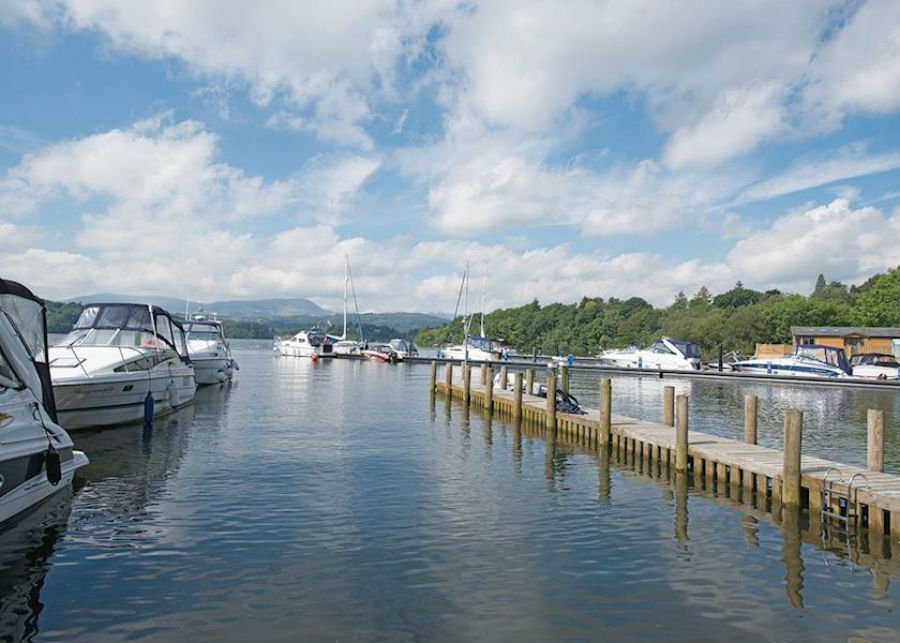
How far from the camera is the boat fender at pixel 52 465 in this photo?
38.4 ft

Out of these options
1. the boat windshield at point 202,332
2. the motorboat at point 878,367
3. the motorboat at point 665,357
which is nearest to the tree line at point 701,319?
the motorboat at point 665,357

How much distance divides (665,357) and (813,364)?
13908mm

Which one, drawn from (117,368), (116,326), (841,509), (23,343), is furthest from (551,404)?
(116,326)

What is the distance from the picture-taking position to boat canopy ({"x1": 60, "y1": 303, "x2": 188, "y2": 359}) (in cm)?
2542

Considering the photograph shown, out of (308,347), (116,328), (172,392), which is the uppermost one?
(116,328)

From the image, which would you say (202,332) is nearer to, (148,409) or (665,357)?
(148,409)

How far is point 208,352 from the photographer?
43.2 metres

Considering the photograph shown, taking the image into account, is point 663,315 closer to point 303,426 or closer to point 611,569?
point 303,426

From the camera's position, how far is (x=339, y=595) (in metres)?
8.85

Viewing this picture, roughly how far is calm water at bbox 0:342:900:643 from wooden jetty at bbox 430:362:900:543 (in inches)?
34.7

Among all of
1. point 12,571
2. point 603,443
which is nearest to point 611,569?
point 12,571

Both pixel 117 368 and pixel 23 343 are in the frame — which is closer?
pixel 23 343

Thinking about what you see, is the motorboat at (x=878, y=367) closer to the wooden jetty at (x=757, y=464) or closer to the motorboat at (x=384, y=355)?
the wooden jetty at (x=757, y=464)

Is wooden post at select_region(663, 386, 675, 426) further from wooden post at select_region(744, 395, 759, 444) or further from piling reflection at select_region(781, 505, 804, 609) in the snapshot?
piling reflection at select_region(781, 505, 804, 609)
